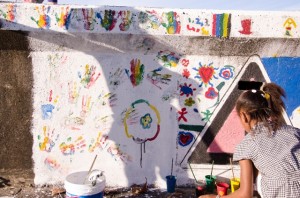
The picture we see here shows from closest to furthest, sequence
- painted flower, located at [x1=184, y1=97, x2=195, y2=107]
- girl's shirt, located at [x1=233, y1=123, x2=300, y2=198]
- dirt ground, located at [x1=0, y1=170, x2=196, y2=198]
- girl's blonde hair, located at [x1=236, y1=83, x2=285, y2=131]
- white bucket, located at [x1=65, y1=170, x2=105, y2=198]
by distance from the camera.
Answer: girl's shirt, located at [x1=233, y1=123, x2=300, y2=198]
girl's blonde hair, located at [x1=236, y1=83, x2=285, y2=131]
white bucket, located at [x1=65, y1=170, x2=105, y2=198]
dirt ground, located at [x1=0, y1=170, x2=196, y2=198]
painted flower, located at [x1=184, y1=97, x2=195, y2=107]

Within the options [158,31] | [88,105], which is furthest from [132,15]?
[88,105]

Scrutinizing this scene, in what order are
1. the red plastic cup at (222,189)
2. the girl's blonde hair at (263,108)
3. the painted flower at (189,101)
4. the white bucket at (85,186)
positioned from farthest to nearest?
the painted flower at (189,101)
the red plastic cup at (222,189)
the white bucket at (85,186)
the girl's blonde hair at (263,108)

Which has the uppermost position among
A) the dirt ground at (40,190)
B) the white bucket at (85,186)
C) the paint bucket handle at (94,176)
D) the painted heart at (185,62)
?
the painted heart at (185,62)

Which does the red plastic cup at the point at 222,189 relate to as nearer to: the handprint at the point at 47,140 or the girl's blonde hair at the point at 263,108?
the girl's blonde hair at the point at 263,108

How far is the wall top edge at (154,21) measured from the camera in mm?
3625

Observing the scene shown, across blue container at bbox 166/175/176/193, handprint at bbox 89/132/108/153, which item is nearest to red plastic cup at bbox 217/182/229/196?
blue container at bbox 166/175/176/193

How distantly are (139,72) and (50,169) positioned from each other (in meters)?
1.78

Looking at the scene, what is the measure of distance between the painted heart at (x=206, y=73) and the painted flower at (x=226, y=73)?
131mm

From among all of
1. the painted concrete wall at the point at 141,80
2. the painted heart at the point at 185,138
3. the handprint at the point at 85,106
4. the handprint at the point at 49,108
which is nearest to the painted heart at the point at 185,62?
the painted concrete wall at the point at 141,80

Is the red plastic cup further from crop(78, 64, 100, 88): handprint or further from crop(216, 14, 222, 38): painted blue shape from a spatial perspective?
crop(78, 64, 100, 88): handprint

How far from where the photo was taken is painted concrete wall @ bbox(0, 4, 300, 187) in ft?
12.0

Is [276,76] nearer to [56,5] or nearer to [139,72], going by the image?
Answer: [139,72]

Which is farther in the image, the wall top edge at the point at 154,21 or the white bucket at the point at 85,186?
the wall top edge at the point at 154,21

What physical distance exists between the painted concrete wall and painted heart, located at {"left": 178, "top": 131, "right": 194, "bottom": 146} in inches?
0.5
